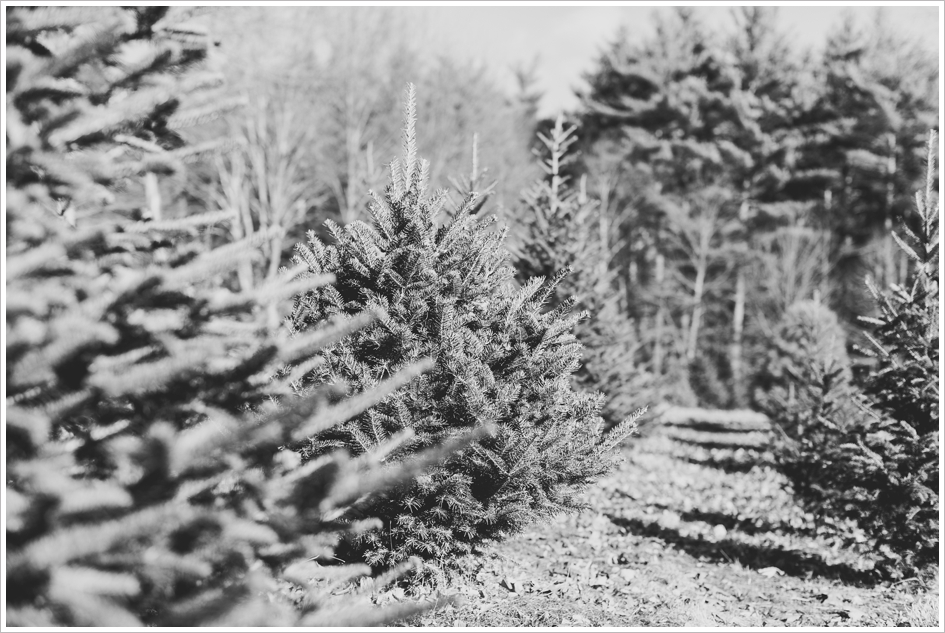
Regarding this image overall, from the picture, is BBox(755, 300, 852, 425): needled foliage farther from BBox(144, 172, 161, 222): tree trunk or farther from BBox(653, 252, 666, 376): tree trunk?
BBox(144, 172, 161, 222): tree trunk

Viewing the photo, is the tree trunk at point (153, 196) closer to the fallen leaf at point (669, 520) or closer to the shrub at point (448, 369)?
the shrub at point (448, 369)

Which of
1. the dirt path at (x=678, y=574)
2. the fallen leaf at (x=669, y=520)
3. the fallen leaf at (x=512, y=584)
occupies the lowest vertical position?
the fallen leaf at (x=669, y=520)

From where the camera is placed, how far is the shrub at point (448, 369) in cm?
409

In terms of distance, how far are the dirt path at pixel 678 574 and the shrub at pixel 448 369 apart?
0.67 metres

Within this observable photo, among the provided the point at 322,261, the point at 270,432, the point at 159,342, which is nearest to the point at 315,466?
the point at 270,432

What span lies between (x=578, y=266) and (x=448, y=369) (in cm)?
513

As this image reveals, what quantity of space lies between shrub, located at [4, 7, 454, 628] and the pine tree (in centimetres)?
645

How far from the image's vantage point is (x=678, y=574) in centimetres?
578

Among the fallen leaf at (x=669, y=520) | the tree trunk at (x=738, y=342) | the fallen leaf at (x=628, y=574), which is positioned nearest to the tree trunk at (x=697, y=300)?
the tree trunk at (x=738, y=342)

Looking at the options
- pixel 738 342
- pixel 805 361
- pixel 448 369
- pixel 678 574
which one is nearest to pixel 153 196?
pixel 448 369

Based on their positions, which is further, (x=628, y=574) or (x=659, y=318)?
(x=659, y=318)

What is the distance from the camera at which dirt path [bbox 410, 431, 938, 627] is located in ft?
15.1

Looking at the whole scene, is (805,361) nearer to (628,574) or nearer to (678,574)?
(678,574)

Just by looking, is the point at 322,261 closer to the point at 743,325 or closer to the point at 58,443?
the point at 58,443
